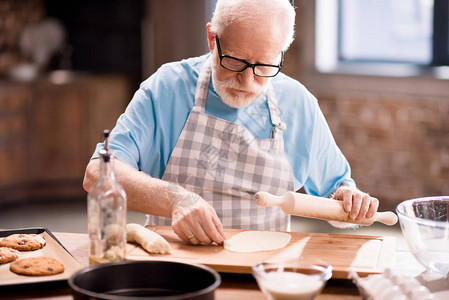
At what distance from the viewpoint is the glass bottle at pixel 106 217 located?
137cm

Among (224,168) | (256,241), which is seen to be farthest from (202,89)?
(256,241)

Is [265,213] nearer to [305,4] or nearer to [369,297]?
[369,297]

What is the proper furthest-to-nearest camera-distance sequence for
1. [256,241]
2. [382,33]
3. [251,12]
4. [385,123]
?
[382,33] → [385,123] → [251,12] → [256,241]

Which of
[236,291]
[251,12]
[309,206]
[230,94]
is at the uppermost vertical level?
[251,12]

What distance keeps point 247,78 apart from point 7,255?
86 centimetres

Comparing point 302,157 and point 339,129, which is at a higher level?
point 302,157

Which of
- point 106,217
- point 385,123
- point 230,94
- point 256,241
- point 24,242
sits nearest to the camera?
point 106,217

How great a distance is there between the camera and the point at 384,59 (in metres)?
5.21

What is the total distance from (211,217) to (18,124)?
3870 mm

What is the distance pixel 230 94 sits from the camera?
2.06 m

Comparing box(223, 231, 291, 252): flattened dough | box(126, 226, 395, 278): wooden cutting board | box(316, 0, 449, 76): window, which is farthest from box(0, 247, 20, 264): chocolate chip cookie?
box(316, 0, 449, 76): window

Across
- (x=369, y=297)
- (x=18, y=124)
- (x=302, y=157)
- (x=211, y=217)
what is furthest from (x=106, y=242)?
(x=18, y=124)

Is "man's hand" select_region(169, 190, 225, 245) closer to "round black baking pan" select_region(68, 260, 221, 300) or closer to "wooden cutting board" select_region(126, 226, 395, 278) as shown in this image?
"wooden cutting board" select_region(126, 226, 395, 278)

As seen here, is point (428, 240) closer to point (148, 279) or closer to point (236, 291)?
point (236, 291)
